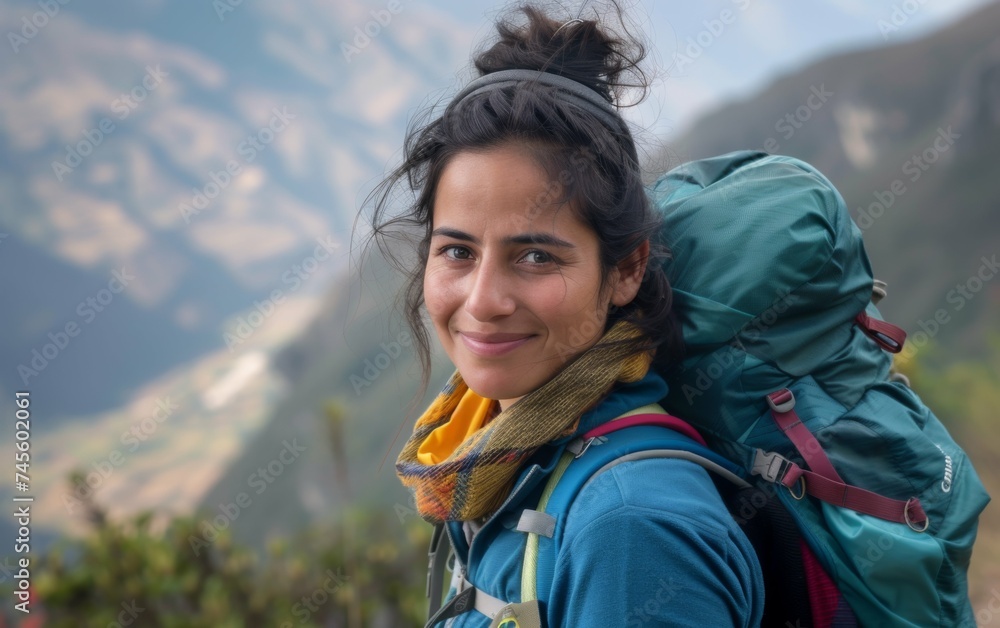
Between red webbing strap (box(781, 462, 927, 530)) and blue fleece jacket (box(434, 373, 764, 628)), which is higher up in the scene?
blue fleece jacket (box(434, 373, 764, 628))

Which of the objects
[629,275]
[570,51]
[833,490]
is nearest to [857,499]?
[833,490]

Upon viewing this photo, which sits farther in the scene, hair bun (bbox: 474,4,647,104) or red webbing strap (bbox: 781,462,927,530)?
hair bun (bbox: 474,4,647,104)

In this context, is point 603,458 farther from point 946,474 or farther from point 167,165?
point 167,165

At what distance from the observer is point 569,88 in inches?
57.1

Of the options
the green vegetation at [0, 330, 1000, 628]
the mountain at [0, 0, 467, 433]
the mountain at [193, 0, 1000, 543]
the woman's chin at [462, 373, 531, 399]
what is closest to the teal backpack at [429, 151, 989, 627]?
the woman's chin at [462, 373, 531, 399]

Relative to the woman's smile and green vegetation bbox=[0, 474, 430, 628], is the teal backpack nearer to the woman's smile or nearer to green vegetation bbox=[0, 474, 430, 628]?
the woman's smile

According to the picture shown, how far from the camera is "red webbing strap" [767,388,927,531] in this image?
1.26m

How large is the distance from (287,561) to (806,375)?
10.4 ft

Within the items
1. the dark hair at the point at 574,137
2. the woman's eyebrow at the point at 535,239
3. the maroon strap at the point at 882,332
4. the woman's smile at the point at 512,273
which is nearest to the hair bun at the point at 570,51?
the dark hair at the point at 574,137

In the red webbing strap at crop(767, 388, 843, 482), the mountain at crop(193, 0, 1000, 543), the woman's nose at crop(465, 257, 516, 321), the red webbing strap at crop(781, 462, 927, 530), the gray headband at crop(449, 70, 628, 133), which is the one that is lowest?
the mountain at crop(193, 0, 1000, 543)

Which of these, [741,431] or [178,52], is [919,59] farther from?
[178,52]

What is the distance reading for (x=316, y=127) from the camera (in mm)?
30438

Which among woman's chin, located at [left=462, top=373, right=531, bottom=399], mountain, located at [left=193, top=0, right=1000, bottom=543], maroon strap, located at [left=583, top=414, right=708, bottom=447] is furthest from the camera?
mountain, located at [left=193, top=0, right=1000, bottom=543]

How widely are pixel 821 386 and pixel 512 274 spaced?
0.59 metres
